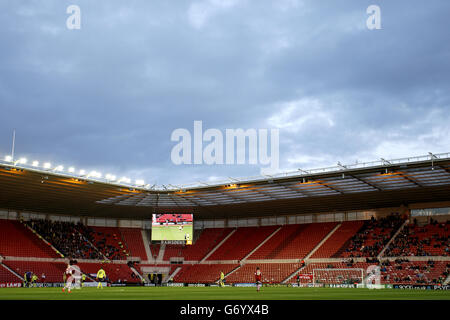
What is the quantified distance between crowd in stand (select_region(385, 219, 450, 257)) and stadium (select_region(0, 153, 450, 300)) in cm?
12

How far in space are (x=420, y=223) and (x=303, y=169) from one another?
1893 cm

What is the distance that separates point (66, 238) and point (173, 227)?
15656 mm

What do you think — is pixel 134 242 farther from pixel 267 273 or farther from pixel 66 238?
pixel 267 273

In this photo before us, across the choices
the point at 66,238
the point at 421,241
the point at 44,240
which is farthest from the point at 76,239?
the point at 421,241

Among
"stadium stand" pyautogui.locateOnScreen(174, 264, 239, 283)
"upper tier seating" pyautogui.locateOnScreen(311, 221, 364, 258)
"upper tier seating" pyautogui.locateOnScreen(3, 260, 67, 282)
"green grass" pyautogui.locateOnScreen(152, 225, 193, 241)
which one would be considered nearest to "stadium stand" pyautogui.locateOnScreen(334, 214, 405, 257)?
"upper tier seating" pyautogui.locateOnScreen(311, 221, 364, 258)

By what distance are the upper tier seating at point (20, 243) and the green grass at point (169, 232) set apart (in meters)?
13.2

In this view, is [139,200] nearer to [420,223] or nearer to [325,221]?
[325,221]

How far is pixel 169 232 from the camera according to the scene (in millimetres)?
60469

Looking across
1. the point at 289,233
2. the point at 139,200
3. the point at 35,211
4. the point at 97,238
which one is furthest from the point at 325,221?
the point at 35,211

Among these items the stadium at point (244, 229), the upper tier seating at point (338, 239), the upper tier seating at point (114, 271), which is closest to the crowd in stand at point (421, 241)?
the stadium at point (244, 229)

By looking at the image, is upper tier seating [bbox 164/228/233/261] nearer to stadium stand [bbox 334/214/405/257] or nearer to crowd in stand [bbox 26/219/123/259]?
crowd in stand [bbox 26/219/123/259]

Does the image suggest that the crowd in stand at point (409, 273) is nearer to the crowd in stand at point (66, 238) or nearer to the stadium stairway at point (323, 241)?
the stadium stairway at point (323, 241)

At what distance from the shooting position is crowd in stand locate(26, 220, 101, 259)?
62.4m
